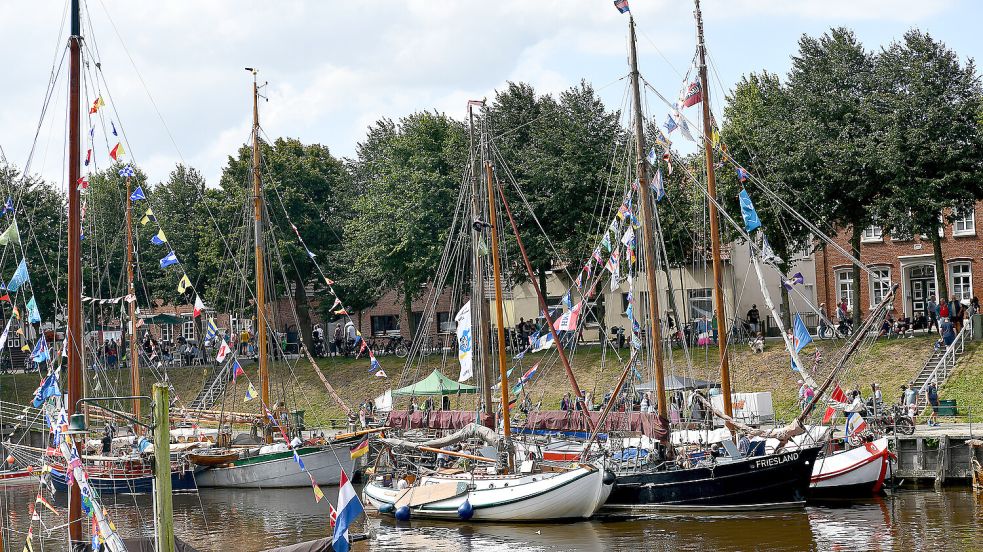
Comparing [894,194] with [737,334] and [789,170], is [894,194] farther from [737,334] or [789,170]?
[737,334]

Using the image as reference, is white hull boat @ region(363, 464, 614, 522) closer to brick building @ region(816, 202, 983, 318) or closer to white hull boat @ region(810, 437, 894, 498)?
white hull boat @ region(810, 437, 894, 498)

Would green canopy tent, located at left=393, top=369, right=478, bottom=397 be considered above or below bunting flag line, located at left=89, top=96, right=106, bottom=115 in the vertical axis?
below

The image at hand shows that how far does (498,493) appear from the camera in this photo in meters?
30.4

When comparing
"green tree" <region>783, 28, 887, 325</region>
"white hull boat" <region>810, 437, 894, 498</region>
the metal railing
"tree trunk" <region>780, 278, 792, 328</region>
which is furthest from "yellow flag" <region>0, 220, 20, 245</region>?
"tree trunk" <region>780, 278, 792, 328</region>

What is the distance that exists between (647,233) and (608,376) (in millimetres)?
19734

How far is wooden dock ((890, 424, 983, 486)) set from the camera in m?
32.8

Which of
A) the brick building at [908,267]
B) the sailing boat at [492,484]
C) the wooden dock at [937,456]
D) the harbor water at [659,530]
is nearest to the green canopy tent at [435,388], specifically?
the sailing boat at [492,484]

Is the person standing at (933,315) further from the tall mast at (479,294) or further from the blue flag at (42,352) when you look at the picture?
the blue flag at (42,352)

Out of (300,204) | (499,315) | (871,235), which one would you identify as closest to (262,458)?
(499,315)

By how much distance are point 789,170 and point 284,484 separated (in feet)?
82.3

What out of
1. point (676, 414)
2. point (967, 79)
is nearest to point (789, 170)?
point (967, 79)

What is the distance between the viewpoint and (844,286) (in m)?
60.5

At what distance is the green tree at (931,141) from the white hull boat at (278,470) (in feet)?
82.1

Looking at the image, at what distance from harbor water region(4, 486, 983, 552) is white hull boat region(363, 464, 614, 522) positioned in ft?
1.15
